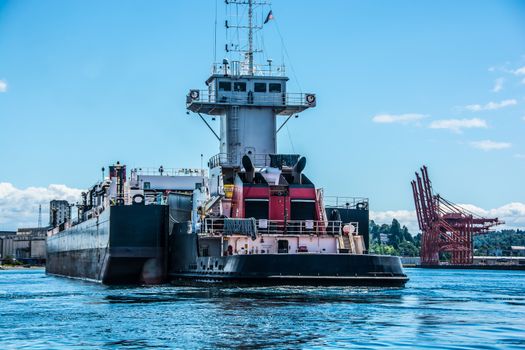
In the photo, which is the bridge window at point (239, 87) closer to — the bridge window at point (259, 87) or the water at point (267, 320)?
the bridge window at point (259, 87)

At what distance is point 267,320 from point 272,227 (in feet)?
43.7

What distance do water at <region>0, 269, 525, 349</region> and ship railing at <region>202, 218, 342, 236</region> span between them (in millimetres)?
2940

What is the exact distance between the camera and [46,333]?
2141 centimetres

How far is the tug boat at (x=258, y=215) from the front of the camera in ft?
107

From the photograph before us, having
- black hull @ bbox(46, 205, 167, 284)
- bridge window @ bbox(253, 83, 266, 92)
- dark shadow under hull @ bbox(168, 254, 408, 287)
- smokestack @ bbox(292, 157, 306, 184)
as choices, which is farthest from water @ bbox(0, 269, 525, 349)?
bridge window @ bbox(253, 83, 266, 92)

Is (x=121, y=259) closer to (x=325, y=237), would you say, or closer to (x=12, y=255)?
(x=325, y=237)

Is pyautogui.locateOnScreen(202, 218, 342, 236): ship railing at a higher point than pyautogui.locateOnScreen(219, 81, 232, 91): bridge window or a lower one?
lower

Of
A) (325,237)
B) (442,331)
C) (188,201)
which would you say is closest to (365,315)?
(442,331)

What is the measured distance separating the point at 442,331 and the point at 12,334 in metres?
10.3

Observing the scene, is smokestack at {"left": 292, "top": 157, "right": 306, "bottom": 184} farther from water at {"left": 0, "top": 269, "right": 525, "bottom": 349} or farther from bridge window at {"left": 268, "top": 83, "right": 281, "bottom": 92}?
bridge window at {"left": 268, "top": 83, "right": 281, "bottom": 92}

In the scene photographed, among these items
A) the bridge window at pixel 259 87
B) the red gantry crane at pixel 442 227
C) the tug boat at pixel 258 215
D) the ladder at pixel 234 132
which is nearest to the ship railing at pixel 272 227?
the tug boat at pixel 258 215

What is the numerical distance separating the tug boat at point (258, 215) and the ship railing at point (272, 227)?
0.13ft

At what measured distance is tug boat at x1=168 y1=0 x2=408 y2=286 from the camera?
32750mm

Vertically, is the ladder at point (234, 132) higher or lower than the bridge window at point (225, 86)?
lower
